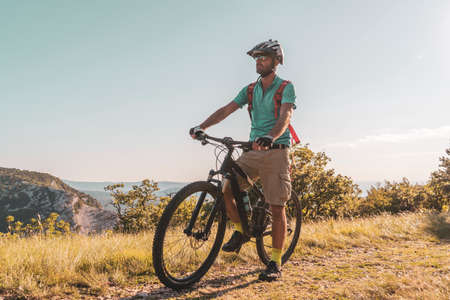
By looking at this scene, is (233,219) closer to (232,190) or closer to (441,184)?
(232,190)

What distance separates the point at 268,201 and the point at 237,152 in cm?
Result: 66

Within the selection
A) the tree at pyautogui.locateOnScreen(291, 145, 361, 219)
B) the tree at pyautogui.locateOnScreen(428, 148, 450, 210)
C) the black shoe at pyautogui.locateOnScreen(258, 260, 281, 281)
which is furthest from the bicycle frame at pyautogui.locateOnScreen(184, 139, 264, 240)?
the tree at pyautogui.locateOnScreen(428, 148, 450, 210)

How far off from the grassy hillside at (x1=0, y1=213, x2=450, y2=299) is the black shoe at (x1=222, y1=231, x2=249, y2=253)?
0.32 metres

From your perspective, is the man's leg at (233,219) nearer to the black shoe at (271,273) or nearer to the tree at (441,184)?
the black shoe at (271,273)

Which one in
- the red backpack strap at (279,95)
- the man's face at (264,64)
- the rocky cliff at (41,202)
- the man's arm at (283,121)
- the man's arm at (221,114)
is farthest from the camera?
the rocky cliff at (41,202)

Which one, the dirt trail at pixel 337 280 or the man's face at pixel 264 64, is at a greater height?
the man's face at pixel 264 64

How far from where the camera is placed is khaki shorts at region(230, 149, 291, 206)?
3549 mm

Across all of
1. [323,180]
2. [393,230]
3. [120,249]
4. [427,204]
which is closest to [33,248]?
[120,249]

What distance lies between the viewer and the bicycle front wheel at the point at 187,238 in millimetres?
2895

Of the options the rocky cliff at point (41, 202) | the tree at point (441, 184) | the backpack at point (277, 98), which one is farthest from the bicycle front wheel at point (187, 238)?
the rocky cliff at point (41, 202)

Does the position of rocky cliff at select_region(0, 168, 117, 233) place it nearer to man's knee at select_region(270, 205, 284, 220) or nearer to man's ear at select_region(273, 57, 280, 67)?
man's knee at select_region(270, 205, 284, 220)

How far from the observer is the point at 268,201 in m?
3.56

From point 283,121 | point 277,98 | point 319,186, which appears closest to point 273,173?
point 283,121

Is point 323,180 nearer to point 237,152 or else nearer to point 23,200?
point 237,152
